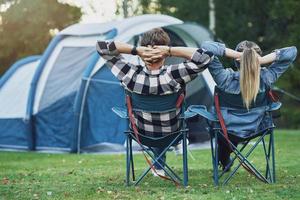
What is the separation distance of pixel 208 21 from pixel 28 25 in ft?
19.5

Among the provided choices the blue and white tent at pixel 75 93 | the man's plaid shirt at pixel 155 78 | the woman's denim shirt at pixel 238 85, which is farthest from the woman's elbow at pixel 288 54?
the blue and white tent at pixel 75 93

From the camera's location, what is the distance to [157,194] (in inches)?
190

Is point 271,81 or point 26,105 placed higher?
point 271,81

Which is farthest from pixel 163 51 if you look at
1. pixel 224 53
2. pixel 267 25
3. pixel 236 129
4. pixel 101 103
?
pixel 267 25

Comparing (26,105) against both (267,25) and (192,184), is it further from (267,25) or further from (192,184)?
(267,25)

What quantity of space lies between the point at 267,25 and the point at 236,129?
55.0 ft

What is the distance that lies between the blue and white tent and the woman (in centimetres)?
446

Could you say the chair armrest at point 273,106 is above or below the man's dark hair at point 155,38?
below

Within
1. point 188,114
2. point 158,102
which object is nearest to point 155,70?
point 158,102

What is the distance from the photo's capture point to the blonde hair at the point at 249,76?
517cm

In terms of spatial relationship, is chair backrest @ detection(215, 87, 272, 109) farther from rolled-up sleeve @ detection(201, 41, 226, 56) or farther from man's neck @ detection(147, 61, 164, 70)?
man's neck @ detection(147, 61, 164, 70)

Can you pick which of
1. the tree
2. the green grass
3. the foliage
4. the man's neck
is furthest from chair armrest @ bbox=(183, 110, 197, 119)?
the tree

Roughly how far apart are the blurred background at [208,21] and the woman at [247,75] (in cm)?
1487

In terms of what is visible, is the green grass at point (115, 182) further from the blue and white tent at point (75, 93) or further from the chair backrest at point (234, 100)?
the blue and white tent at point (75, 93)
